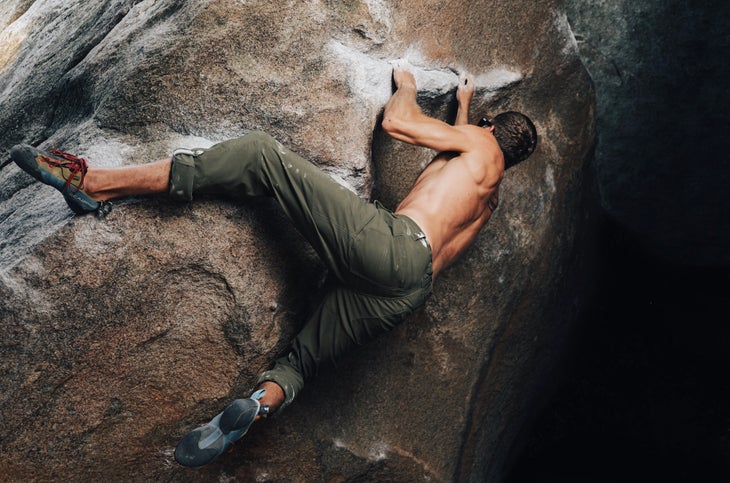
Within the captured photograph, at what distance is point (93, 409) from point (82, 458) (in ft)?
0.71

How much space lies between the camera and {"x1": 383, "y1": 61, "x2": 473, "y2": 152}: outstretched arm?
323 centimetres

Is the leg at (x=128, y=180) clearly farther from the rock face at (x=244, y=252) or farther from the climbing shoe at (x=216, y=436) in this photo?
the climbing shoe at (x=216, y=436)

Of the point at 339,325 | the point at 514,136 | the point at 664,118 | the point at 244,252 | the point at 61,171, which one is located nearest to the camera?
the point at 61,171

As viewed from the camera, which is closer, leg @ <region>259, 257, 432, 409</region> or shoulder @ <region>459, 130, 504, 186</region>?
leg @ <region>259, 257, 432, 409</region>

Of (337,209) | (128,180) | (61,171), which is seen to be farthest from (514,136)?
(61,171)

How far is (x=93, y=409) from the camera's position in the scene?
2910 mm

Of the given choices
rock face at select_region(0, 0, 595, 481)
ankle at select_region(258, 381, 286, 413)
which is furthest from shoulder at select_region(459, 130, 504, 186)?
ankle at select_region(258, 381, 286, 413)

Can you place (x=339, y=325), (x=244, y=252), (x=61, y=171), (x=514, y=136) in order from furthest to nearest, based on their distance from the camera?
(x=514, y=136)
(x=339, y=325)
(x=244, y=252)
(x=61, y=171)

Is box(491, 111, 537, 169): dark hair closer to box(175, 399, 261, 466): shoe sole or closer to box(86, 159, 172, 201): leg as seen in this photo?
box(86, 159, 172, 201): leg

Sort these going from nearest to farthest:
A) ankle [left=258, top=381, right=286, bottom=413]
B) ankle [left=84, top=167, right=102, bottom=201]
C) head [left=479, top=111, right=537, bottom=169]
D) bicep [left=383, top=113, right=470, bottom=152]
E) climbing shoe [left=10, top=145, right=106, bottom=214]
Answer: climbing shoe [left=10, top=145, right=106, bottom=214] → ankle [left=84, top=167, right=102, bottom=201] → ankle [left=258, top=381, right=286, bottom=413] → bicep [left=383, top=113, right=470, bottom=152] → head [left=479, top=111, right=537, bottom=169]

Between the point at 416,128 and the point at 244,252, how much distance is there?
3.19 feet

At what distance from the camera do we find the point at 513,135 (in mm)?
3598

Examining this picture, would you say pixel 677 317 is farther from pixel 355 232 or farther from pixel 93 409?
pixel 93 409

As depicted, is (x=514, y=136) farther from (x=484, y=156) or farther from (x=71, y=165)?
(x=71, y=165)
